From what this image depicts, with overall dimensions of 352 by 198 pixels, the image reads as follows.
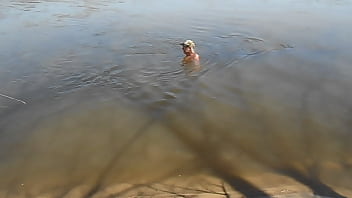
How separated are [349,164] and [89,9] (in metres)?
12.6

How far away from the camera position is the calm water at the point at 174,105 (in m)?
5.06

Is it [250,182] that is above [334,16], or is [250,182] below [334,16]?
below

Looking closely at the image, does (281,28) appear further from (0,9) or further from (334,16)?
(0,9)

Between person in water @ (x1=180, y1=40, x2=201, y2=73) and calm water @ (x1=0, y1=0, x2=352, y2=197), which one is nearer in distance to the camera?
calm water @ (x1=0, y1=0, x2=352, y2=197)

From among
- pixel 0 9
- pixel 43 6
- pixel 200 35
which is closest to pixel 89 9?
pixel 43 6

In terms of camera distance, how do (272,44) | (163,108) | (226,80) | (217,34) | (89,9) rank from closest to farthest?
(163,108) → (226,80) → (272,44) → (217,34) → (89,9)

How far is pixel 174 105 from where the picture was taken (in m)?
6.84

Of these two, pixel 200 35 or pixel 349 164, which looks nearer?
pixel 349 164

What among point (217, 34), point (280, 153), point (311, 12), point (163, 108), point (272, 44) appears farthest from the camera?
point (311, 12)

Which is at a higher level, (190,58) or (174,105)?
(190,58)

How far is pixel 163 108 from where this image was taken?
6734 mm

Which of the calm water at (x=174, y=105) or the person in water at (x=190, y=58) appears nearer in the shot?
the calm water at (x=174, y=105)

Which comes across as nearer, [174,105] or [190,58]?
[174,105]

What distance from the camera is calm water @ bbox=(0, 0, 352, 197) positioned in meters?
5.06
